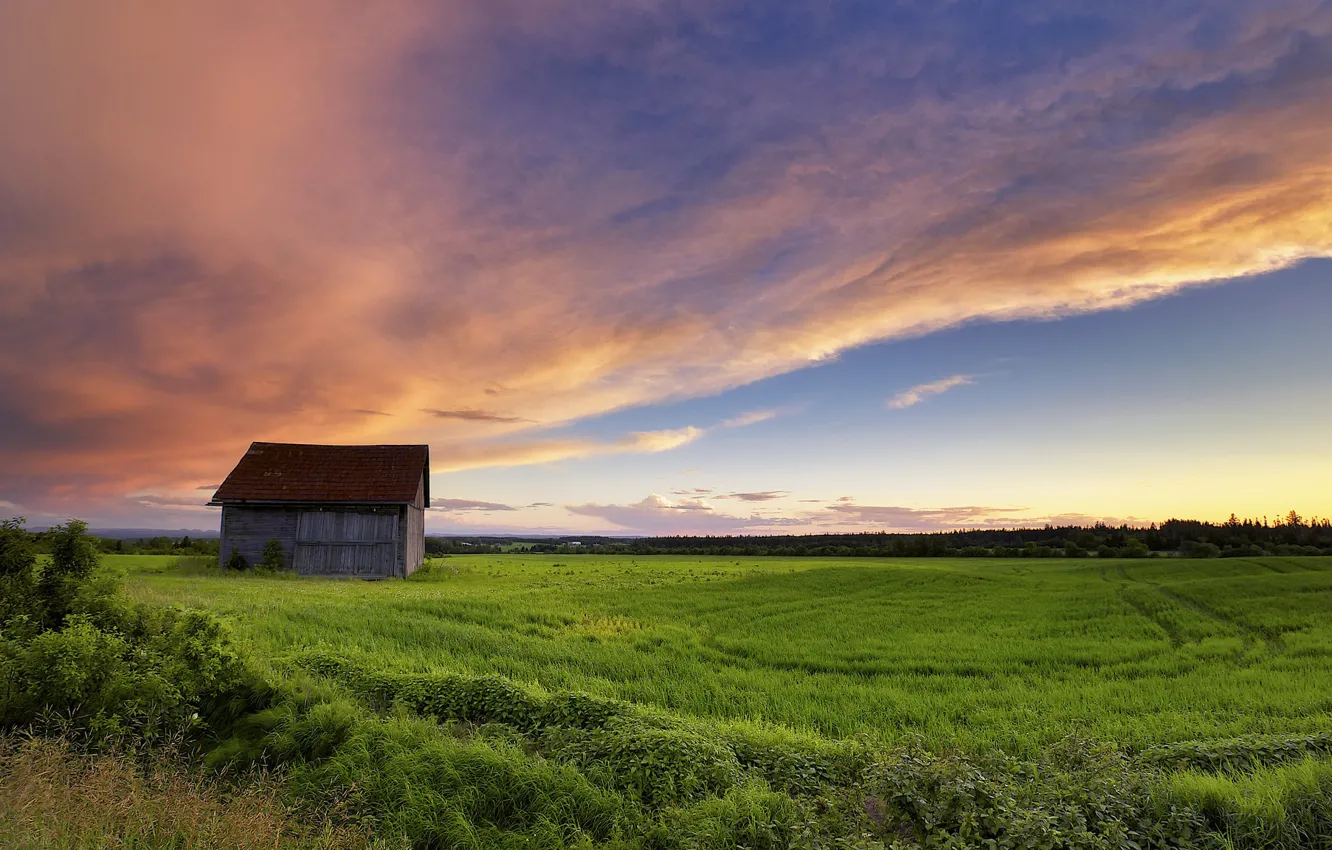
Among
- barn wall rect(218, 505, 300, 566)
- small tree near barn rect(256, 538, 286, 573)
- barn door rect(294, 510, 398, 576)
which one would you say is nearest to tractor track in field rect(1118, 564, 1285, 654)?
barn door rect(294, 510, 398, 576)

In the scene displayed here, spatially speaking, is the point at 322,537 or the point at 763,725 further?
the point at 322,537

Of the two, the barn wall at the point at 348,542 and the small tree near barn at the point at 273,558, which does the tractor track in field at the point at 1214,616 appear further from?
the small tree near barn at the point at 273,558

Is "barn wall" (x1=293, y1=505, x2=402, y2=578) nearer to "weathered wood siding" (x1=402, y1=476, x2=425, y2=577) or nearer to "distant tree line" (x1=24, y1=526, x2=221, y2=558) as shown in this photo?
"weathered wood siding" (x1=402, y1=476, x2=425, y2=577)

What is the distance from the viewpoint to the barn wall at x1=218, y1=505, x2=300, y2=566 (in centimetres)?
3491

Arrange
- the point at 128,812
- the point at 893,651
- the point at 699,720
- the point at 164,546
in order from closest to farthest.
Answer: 1. the point at 128,812
2. the point at 699,720
3. the point at 893,651
4. the point at 164,546

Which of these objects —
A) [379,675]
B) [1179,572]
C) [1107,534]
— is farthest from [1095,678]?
[1107,534]

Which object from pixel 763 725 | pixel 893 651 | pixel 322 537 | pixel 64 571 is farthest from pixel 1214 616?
pixel 322 537

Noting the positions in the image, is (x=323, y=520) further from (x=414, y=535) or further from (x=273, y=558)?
(x=414, y=535)

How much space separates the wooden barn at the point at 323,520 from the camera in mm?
35000

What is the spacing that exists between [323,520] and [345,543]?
5.84ft

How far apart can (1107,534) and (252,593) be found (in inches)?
3846

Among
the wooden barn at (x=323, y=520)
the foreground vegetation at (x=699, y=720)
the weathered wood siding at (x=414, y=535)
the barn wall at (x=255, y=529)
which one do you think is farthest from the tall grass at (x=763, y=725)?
the barn wall at (x=255, y=529)

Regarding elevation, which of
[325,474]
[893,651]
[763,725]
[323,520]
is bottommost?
[893,651]

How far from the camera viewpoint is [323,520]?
35438mm
